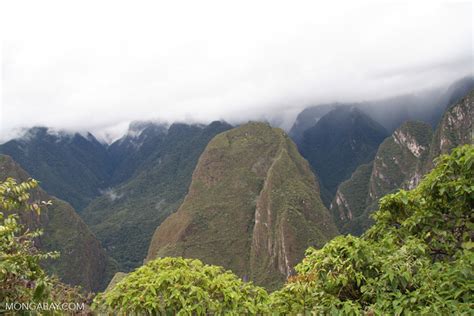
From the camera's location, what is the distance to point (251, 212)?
83.2 m

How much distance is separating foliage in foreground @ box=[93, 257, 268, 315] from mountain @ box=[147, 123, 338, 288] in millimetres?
61262

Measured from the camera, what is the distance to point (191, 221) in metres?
83.2

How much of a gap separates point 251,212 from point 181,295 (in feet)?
259

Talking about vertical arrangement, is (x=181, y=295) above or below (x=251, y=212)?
above

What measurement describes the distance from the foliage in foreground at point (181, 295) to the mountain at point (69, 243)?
9826 centimetres

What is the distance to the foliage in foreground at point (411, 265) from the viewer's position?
5078 millimetres

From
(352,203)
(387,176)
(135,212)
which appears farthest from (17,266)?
(135,212)

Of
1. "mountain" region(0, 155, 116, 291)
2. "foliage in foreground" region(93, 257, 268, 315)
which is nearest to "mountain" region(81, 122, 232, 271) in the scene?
"mountain" region(0, 155, 116, 291)

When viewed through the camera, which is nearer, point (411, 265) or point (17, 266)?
point (17, 266)

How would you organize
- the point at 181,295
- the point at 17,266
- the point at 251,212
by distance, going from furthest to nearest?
the point at 251,212
the point at 181,295
the point at 17,266

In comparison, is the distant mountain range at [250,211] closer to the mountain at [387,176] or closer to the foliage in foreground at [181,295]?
the mountain at [387,176]

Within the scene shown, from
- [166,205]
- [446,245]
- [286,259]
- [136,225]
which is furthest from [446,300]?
[166,205]

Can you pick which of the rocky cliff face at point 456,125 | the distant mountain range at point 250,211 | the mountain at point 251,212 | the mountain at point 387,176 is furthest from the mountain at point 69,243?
the rocky cliff face at point 456,125

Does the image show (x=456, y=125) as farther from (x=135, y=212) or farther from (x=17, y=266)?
(x=135, y=212)
